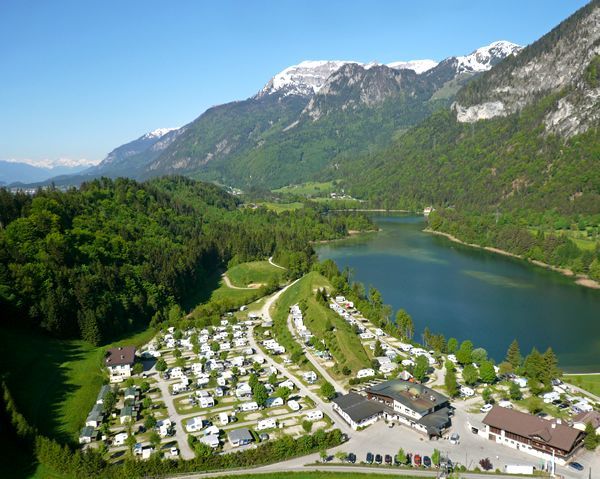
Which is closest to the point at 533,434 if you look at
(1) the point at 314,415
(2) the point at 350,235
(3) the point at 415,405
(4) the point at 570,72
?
(3) the point at 415,405

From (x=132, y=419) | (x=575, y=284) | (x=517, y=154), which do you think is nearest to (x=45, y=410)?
(x=132, y=419)

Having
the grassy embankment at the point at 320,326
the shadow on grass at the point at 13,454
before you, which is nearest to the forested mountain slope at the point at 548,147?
the grassy embankment at the point at 320,326

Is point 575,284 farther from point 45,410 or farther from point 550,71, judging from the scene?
point 550,71

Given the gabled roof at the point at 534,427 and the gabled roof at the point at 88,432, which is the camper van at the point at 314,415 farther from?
the gabled roof at the point at 88,432

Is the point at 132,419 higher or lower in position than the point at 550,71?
lower

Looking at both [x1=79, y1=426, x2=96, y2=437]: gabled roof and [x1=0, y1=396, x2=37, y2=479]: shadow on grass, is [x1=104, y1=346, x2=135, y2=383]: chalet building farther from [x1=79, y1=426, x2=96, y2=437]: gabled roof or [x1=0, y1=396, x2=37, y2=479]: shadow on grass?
[x1=0, y1=396, x2=37, y2=479]: shadow on grass
